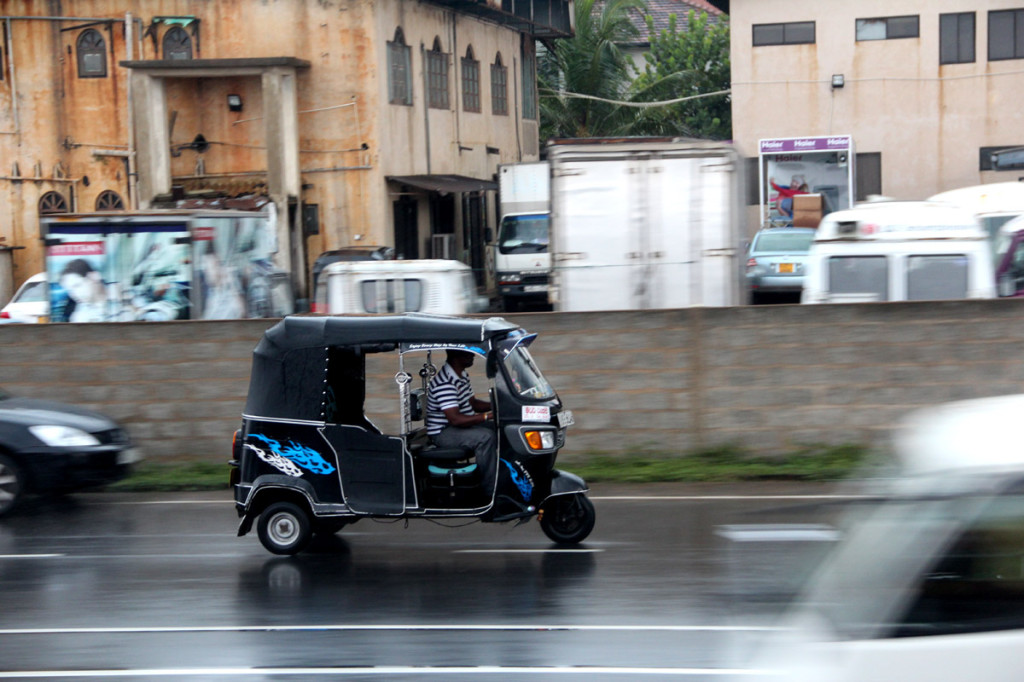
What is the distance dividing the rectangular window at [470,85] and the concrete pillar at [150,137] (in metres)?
9.28

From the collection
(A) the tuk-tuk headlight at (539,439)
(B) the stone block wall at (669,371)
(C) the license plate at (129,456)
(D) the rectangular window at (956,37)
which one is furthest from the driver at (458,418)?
(D) the rectangular window at (956,37)

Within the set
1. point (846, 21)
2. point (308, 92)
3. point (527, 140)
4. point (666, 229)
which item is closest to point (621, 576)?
point (666, 229)

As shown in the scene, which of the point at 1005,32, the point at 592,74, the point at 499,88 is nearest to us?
the point at 1005,32

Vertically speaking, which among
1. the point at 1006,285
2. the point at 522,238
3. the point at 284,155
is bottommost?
the point at 1006,285

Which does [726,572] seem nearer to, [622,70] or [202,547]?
[202,547]

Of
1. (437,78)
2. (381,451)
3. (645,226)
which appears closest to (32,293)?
(645,226)

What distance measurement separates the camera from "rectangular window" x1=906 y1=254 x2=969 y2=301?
13125 mm

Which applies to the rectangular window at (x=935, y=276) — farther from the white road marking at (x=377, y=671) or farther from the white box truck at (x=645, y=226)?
the white road marking at (x=377, y=671)

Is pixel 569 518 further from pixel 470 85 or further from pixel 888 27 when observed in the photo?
pixel 888 27

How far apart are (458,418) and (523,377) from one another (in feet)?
1.83

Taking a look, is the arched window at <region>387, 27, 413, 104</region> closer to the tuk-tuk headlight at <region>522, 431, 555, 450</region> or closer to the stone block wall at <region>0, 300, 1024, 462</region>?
the stone block wall at <region>0, 300, 1024, 462</region>

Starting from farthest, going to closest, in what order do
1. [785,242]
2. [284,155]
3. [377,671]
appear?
[284,155], [785,242], [377,671]

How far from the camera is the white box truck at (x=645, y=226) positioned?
1541 centimetres

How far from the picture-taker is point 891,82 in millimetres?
33469
